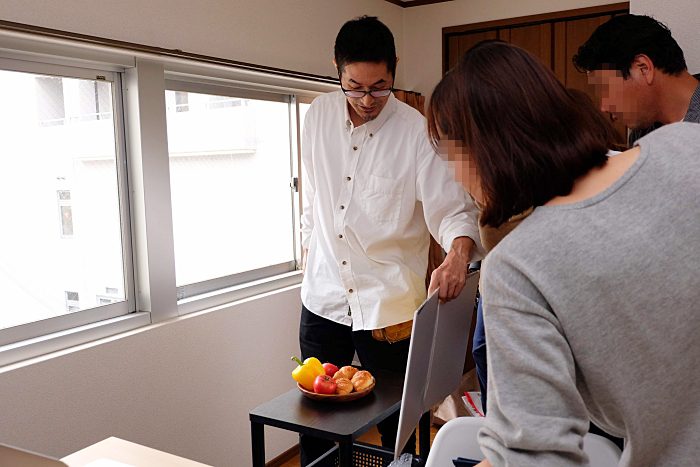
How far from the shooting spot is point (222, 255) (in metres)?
2.96

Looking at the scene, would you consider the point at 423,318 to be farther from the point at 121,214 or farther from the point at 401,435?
the point at 121,214

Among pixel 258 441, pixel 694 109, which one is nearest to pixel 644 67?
pixel 694 109

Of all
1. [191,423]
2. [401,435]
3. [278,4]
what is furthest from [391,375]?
[278,4]

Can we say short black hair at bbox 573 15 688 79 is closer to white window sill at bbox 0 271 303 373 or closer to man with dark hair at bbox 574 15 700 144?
man with dark hair at bbox 574 15 700 144

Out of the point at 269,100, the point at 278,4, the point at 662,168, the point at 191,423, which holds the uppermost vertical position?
the point at 278,4

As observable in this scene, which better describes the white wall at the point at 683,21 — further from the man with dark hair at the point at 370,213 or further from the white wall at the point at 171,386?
the white wall at the point at 171,386

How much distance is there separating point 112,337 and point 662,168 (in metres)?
2.01

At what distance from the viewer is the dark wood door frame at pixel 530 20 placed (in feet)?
11.3

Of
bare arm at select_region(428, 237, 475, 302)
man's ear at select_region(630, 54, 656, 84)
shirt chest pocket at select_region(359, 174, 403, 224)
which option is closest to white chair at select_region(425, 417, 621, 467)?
bare arm at select_region(428, 237, 475, 302)

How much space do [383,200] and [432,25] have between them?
2224 millimetres

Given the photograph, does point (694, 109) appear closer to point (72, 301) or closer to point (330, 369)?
point (330, 369)

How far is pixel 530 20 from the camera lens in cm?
365

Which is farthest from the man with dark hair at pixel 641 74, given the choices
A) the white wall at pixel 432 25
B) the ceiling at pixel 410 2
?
the ceiling at pixel 410 2

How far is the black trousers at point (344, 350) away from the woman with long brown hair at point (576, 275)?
132 centimetres
